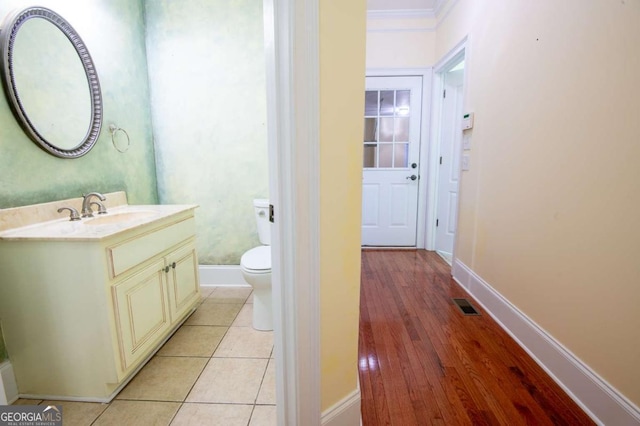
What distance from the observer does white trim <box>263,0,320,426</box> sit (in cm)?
85

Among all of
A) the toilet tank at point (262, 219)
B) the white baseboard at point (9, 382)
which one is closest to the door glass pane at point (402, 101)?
the toilet tank at point (262, 219)

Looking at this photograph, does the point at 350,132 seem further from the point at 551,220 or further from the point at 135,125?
the point at 135,125

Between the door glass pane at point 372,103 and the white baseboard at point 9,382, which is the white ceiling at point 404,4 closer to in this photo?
the door glass pane at point 372,103

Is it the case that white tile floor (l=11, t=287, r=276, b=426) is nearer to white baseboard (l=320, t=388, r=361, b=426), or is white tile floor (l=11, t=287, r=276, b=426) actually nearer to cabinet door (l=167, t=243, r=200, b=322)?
cabinet door (l=167, t=243, r=200, b=322)

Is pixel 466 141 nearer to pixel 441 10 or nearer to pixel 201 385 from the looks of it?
pixel 441 10

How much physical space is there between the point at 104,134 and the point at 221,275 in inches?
53.5

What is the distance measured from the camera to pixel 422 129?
3566 mm

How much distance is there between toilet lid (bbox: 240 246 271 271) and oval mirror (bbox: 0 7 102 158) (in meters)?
1.13

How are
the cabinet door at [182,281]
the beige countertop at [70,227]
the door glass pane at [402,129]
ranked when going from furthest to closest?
the door glass pane at [402,129] → the cabinet door at [182,281] → the beige countertop at [70,227]

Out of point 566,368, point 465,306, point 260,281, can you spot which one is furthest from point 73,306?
point 465,306

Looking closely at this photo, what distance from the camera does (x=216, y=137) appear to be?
244cm

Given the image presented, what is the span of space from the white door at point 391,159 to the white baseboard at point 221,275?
174 cm

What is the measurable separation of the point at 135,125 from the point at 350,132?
6.40 feet

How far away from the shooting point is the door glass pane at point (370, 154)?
12.1ft
